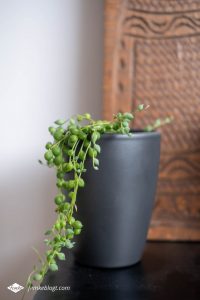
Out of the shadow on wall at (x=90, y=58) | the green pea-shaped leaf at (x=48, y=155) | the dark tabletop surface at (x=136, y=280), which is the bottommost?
the dark tabletop surface at (x=136, y=280)

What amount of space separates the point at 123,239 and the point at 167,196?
25cm

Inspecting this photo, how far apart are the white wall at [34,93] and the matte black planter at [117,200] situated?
0.34m

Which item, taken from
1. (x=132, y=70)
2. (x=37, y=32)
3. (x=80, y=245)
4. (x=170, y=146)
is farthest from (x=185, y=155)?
(x=37, y=32)

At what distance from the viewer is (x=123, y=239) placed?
0.66m

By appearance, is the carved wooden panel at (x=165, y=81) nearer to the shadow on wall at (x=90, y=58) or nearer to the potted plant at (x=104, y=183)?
the shadow on wall at (x=90, y=58)

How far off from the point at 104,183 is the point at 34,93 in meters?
0.46

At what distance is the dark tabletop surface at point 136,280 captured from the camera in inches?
22.6

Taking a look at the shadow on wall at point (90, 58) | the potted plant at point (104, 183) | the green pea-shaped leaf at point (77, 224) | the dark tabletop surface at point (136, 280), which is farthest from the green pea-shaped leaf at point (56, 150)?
the shadow on wall at point (90, 58)

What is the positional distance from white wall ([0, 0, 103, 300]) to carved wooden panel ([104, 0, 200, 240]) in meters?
0.10

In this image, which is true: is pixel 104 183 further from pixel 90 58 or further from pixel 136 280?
pixel 90 58

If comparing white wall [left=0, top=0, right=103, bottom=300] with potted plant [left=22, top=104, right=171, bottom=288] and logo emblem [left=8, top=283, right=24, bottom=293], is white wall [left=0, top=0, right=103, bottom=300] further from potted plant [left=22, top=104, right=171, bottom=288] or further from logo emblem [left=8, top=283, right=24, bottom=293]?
potted plant [left=22, top=104, right=171, bottom=288]

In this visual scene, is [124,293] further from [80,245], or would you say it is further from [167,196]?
[167,196]

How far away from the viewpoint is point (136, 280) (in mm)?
631

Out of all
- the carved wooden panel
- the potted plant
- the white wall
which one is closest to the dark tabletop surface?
the potted plant
